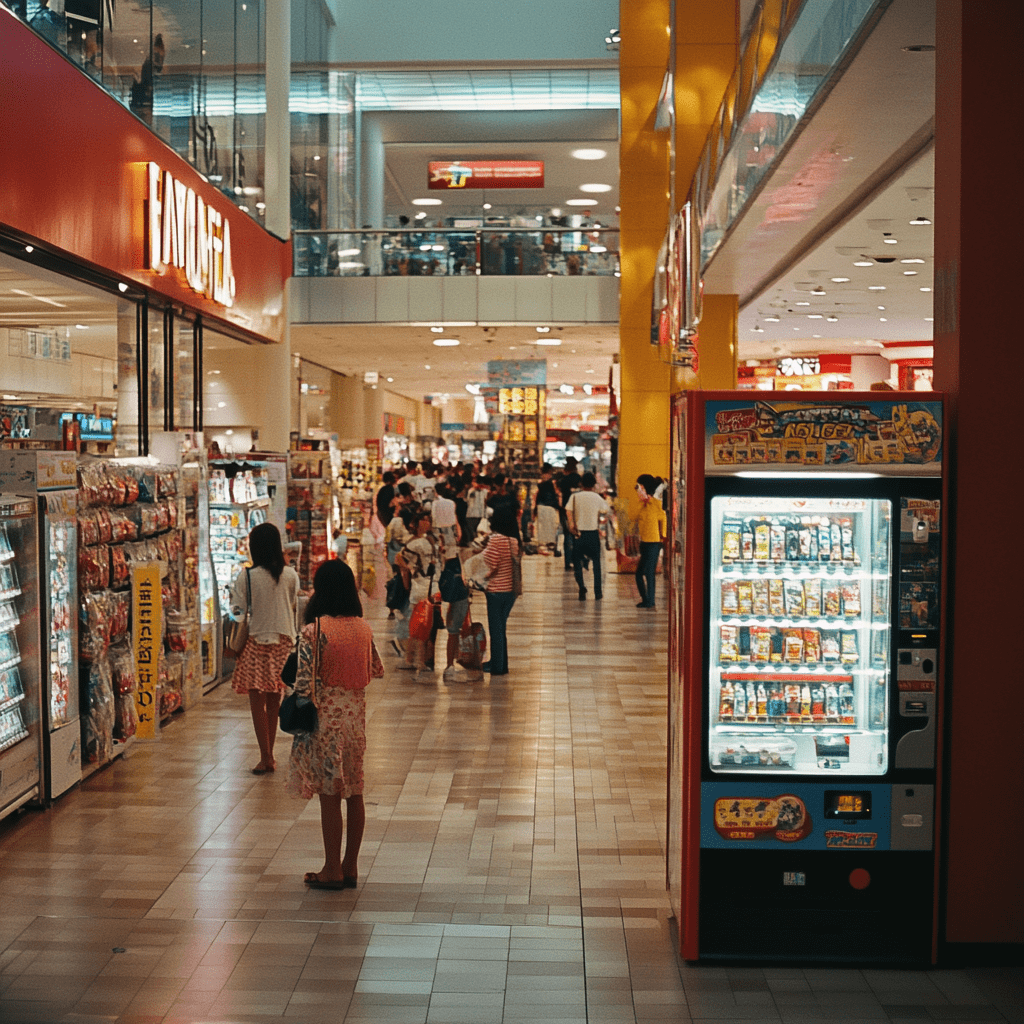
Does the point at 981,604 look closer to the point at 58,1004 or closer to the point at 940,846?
the point at 940,846

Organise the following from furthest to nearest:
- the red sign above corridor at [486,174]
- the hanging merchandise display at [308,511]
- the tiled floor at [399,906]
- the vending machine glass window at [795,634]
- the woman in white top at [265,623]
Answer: the red sign above corridor at [486,174] → the hanging merchandise display at [308,511] → the woman in white top at [265,623] → the vending machine glass window at [795,634] → the tiled floor at [399,906]

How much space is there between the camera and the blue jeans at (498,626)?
31.8 feet

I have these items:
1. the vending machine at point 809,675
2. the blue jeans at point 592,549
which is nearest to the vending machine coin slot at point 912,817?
the vending machine at point 809,675

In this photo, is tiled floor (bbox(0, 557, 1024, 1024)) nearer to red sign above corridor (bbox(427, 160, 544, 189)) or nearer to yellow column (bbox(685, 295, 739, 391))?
yellow column (bbox(685, 295, 739, 391))

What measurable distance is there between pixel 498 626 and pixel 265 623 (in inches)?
126

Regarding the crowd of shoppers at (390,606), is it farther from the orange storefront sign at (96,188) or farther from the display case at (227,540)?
the orange storefront sign at (96,188)

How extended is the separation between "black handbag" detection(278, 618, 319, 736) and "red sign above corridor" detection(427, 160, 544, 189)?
66.5ft

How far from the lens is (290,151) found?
A: 17953 millimetres

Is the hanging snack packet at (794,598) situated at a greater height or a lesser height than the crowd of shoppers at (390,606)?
greater

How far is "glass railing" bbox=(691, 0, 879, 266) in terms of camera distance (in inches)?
231

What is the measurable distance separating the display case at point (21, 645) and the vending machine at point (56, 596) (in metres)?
0.04

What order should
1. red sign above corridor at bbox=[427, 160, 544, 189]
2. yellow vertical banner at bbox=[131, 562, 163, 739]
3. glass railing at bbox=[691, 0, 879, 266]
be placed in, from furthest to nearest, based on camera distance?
red sign above corridor at bbox=[427, 160, 544, 189], yellow vertical banner at bbox=[131, 562, 163, 739], glass railing at bbox=[691, 0, 879, 266]

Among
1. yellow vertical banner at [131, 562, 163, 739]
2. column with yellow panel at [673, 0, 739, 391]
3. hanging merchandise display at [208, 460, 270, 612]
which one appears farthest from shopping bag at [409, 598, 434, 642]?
column with yellow panel at [673, 0, 739, 391]

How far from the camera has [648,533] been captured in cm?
1396
